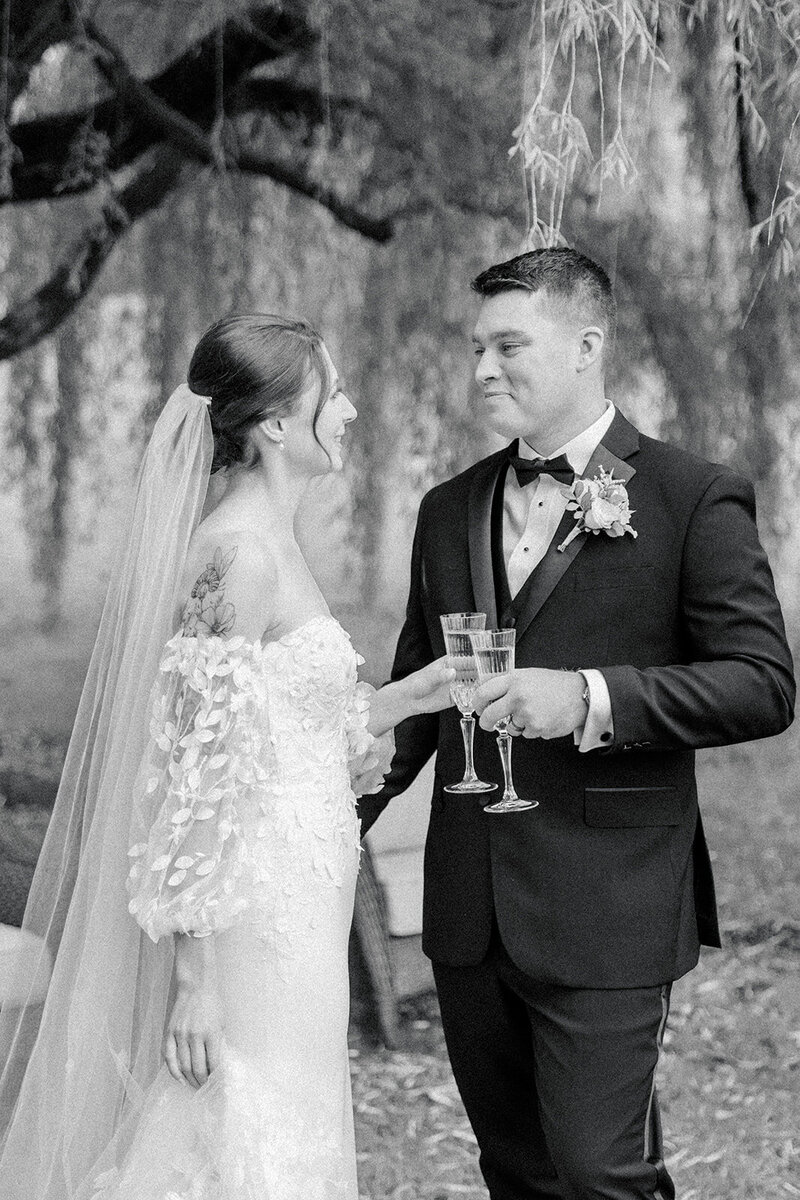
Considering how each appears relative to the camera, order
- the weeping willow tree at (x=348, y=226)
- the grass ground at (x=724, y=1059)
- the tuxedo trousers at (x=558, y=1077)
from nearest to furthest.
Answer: the tuxedo trousers at (x=558, y=1077) → the grass ground at (x=724, y=1059) → the weeping willow tree at (x=348, y=226)

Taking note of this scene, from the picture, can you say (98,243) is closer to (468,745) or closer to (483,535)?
(483,535)

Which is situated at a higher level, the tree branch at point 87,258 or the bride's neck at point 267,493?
the tree branch at point 87,258

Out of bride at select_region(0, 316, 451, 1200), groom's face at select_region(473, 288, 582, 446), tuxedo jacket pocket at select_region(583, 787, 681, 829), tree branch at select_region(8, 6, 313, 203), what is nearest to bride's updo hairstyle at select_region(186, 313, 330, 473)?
bride at select_region(0, 316, 451, 1200)

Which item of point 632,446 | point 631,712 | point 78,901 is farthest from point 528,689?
point 78,901

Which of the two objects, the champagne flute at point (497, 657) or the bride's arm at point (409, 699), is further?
the bride's arm at point (409, 699)

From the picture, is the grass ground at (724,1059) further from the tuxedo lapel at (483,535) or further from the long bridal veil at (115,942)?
the tuxedo lapel at (483,535)

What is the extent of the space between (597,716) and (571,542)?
0.29 meters

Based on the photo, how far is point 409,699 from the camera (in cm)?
224

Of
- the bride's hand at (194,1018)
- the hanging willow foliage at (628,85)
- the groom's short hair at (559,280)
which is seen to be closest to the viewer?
the bride's hand at (194,1018)

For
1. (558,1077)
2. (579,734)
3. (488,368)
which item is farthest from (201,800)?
(488,368)

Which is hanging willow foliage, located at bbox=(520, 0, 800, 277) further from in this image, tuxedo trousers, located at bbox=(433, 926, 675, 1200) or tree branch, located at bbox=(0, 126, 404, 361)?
tuxedo trousers, located at bbox=(433, 926, 675, 1200)

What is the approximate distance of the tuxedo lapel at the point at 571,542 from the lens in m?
2.14

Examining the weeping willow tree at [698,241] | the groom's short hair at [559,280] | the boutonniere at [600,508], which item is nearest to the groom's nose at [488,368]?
the groom's short hair at [559,280]

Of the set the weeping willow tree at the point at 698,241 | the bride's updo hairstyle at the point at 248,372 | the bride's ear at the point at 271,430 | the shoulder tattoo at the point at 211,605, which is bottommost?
the shoulder tattoo at the point at 211,605
